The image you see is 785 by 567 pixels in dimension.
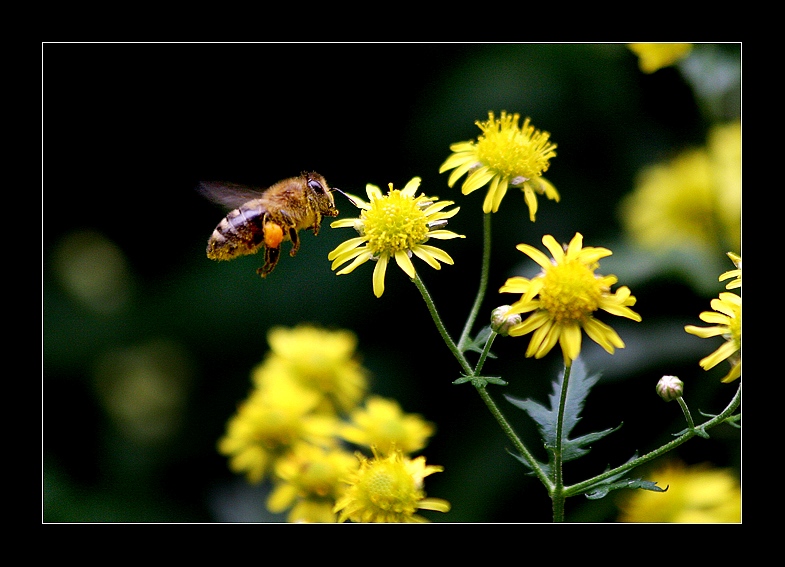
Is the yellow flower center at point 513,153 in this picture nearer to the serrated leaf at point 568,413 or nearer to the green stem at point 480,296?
the green stem at point 480,296

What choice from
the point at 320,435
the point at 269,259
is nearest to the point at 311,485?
the point at 320,435

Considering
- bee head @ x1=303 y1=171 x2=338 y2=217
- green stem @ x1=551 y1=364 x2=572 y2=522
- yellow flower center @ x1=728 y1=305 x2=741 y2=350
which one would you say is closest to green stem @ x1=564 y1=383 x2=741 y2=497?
green stem @ x1=551 y1=364 x2=572 y2=522

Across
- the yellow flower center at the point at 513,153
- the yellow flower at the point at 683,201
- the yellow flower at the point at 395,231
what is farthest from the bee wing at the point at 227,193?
Result: the yellow flower at the point at 683,201

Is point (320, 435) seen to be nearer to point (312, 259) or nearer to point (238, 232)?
point (238, 232)
